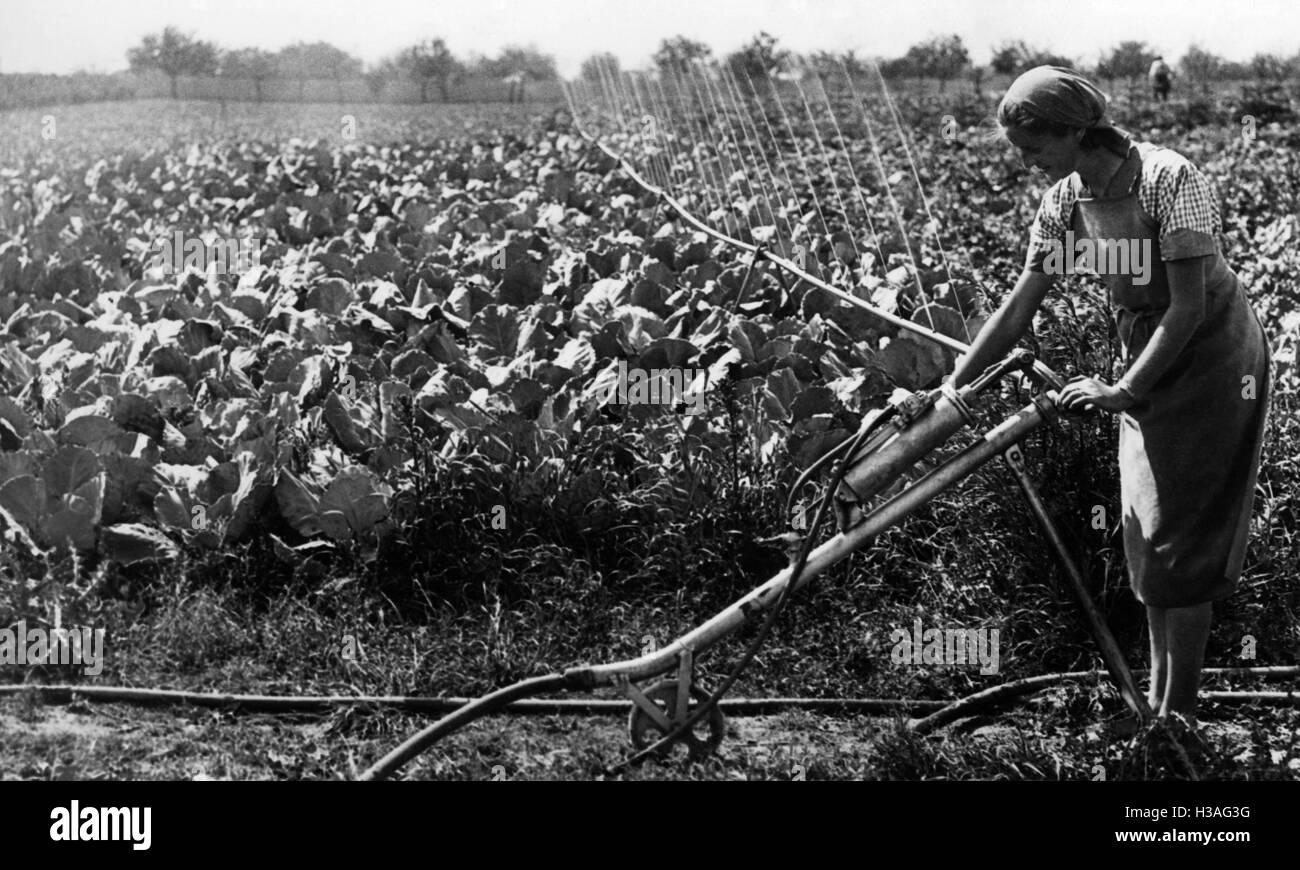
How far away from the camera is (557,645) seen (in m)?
4.13

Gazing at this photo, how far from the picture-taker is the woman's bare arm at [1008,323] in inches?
131

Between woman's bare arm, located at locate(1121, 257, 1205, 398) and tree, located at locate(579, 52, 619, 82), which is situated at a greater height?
tree, located at locate(579, 52, 619, 82)

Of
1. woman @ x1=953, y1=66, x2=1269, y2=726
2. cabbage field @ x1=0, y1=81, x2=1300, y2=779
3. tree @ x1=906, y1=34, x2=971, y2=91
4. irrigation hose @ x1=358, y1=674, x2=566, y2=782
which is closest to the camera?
irrigation hose @ x1=358, y1=674, x2=566, y2=782

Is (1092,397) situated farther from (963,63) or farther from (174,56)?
(174,56)

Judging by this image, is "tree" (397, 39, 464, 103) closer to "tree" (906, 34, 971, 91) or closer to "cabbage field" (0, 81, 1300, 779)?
"tree" (906, 34, 971, 91)

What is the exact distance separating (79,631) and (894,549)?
7.57 ft

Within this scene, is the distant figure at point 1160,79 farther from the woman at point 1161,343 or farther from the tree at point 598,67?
the woman at point 1161,343

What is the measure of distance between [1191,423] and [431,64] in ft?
127

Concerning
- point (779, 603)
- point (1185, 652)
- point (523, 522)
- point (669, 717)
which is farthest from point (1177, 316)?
point (523, 522)

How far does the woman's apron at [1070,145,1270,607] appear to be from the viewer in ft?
10.1

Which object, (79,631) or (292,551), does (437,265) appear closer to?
(292,551)

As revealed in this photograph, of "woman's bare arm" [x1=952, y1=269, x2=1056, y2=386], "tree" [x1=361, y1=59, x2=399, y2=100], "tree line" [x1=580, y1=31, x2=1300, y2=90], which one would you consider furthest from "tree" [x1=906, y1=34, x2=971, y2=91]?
"woman's bare arm" [x1=952, y1=269, x2=1056, y2=386]

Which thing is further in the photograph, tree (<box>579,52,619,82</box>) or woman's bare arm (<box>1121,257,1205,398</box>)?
tree (<box>579,52,619,82</box>)

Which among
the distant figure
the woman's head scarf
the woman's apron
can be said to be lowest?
the woman's apron
